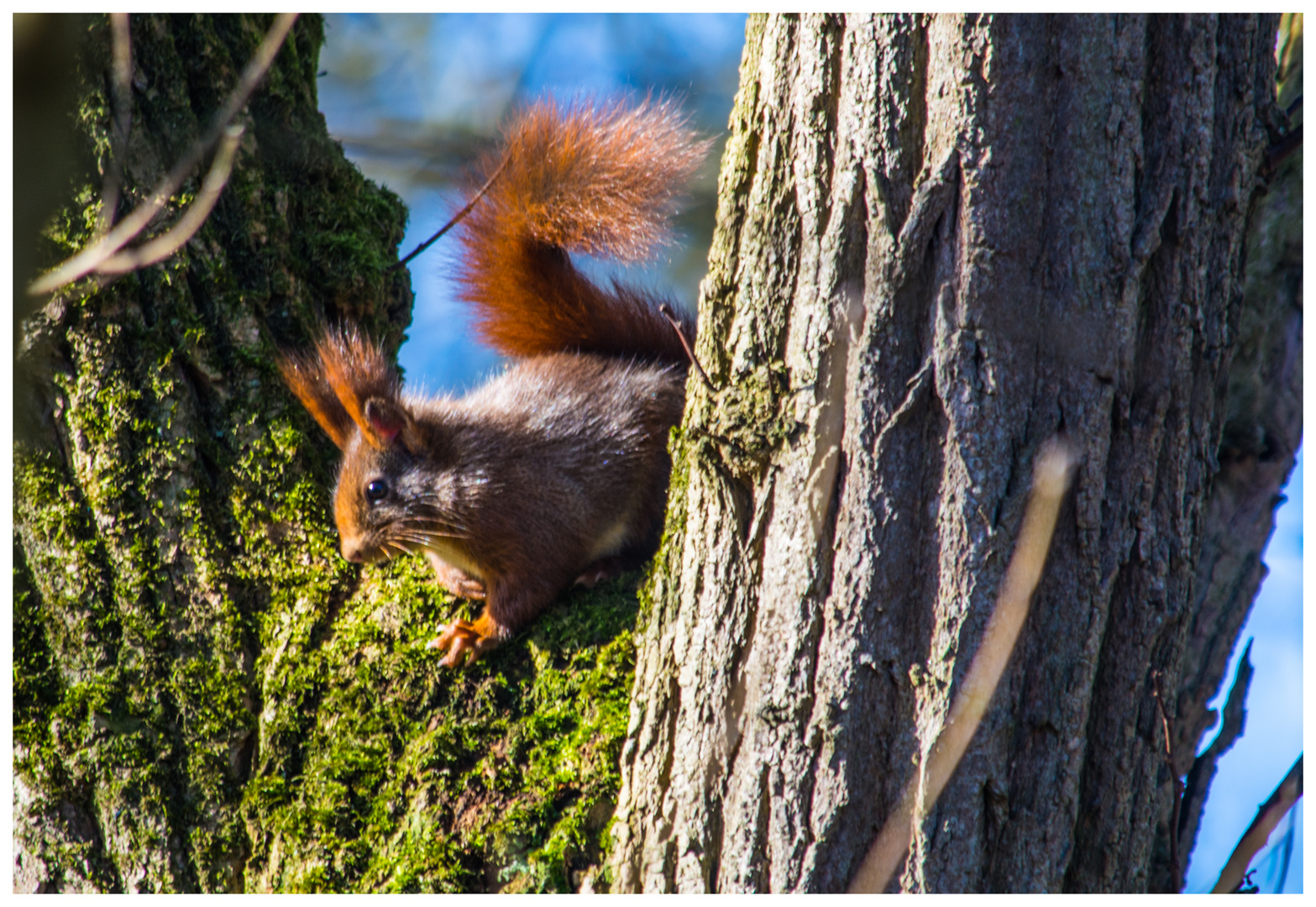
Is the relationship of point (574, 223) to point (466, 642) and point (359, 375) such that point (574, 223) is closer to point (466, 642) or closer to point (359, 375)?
point (359, 375)

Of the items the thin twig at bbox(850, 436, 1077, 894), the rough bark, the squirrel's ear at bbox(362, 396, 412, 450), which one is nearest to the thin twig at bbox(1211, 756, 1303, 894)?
the thin twig at bbox(850, 436, 1077, 894)

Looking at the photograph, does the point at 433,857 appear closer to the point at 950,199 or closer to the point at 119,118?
the point at 950,199

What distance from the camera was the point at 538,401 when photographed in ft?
8.59

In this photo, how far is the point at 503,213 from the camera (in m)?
2.52

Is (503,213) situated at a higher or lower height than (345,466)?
higher

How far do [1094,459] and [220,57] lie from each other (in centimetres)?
217

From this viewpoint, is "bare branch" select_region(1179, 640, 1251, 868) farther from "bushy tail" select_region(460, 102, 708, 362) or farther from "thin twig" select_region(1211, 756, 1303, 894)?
"bushy tail" select_region(460, 102, 708, 362)

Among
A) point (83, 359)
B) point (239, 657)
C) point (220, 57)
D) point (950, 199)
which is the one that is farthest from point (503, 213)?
point (950, 199)

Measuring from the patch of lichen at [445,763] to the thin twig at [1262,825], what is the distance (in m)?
1.02

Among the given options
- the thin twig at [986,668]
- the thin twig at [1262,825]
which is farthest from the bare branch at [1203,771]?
the thin twig at [986,668]

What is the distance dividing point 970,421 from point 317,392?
61.4 inches

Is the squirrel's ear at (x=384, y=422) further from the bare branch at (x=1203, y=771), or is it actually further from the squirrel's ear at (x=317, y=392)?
the bare branch at (x=1203, y=771)

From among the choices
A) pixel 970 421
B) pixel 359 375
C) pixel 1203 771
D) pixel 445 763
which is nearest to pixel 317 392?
pixel 359 375

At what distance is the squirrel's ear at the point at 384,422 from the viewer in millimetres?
2346
